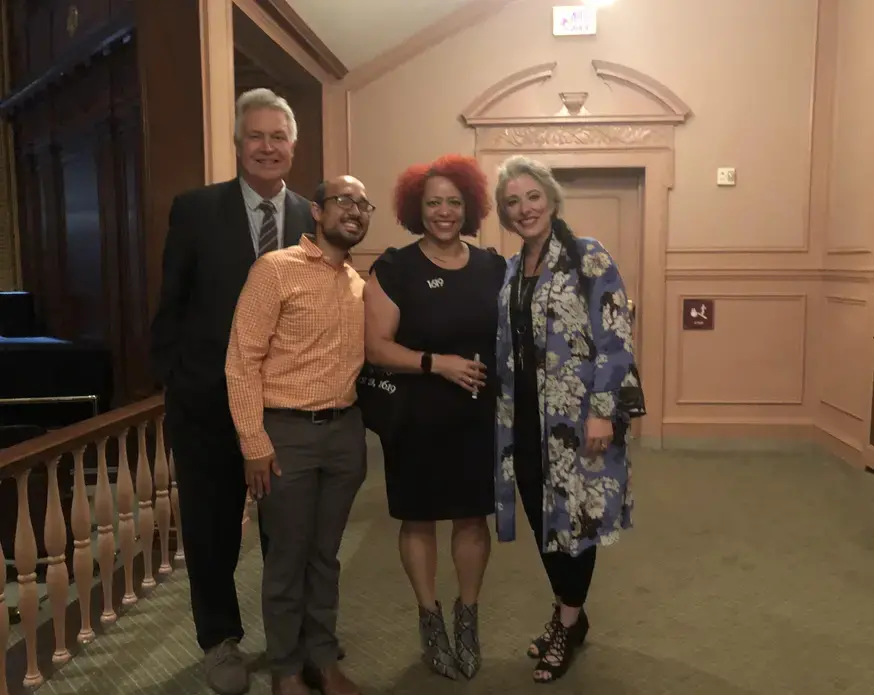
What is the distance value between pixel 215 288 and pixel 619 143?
3.66m

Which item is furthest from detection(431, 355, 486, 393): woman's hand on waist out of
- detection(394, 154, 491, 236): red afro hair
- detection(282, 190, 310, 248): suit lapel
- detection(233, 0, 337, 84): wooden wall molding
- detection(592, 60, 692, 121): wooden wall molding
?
detection(592, 60, 692, 121): wooden wall molding

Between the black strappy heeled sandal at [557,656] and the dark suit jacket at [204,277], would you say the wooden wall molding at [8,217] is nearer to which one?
the dark suit jacket at [204,277]

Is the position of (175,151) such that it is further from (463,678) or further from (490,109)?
(490,109)

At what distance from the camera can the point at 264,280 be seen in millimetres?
1724

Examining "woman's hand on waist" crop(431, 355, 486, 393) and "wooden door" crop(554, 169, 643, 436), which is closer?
"woman's hand on waist" crop(431, 355, 486, 393)

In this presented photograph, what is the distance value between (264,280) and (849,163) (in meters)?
4.03

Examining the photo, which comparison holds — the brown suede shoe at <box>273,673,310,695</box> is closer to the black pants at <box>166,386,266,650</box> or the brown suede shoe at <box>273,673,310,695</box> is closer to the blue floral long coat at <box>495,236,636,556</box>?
the black pants at <box>166,386,266,650</box>

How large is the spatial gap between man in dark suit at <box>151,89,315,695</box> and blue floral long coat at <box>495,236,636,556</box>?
2.10 feet

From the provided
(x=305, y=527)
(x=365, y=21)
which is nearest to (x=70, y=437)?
(x=305, y=527)

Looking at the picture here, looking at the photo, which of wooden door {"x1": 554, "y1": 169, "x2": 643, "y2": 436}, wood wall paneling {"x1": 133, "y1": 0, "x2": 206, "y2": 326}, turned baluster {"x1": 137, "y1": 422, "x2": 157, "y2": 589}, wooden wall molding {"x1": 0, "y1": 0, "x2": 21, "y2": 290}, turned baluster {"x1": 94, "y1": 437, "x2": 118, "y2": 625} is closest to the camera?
turned baluster {"x1": 94, "y1": 437, "x2": 118, "y2": 625}

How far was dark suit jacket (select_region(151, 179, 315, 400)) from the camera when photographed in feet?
6.11

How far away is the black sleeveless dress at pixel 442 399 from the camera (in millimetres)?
1913

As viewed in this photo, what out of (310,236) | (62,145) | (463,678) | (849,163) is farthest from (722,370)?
(62,145)

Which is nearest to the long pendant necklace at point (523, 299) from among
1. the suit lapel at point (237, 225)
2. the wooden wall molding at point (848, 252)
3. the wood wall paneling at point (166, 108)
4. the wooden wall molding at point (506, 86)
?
the suit lapel at point (237, 225)
